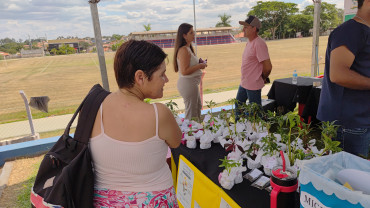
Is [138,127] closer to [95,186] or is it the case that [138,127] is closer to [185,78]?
[95,186]

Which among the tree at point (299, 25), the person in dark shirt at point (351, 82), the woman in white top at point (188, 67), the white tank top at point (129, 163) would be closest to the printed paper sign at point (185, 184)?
the white tank top at point (129, 163)

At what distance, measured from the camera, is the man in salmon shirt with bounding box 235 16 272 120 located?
2760 mm

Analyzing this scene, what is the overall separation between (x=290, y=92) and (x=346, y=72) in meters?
2.57

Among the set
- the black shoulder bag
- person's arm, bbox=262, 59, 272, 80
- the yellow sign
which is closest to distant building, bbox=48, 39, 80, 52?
person's arm, bbox=262, 59, 272, 80

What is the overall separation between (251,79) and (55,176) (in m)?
2.40

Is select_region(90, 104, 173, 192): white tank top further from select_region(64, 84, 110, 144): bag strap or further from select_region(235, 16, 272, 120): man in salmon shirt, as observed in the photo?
select_region(235, 16, 272, 120): man in salmon shirt

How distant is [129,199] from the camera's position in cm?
94

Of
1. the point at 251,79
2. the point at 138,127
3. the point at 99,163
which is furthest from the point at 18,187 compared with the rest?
the point at 251,79

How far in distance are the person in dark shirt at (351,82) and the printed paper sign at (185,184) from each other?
0.84 m

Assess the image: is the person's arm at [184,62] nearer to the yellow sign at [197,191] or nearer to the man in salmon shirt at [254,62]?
the man in salmon shirt at [254,62]

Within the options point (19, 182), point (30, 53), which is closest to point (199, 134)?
point (19, 182)

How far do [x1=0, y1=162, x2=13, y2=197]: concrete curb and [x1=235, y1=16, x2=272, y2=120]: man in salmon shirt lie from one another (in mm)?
2873

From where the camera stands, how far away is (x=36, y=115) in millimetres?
6117

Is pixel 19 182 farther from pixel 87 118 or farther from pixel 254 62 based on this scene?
pixel 254 62
